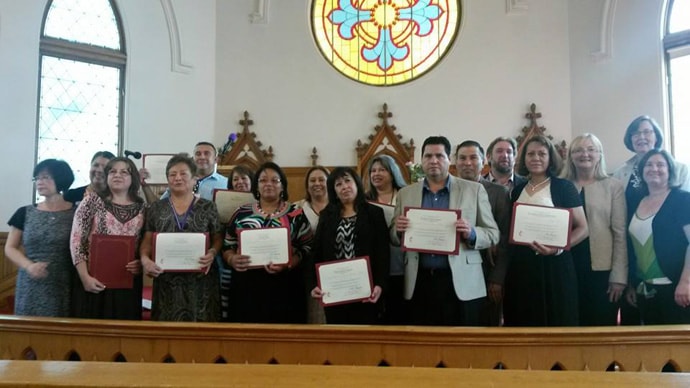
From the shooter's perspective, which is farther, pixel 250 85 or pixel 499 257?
pixel 250 85

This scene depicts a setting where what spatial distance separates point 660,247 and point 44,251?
10.4ft

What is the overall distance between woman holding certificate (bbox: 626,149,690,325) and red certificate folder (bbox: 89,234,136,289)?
261 centimetres

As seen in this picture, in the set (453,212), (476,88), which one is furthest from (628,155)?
(453,212)

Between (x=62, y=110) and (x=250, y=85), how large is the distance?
7.57ft

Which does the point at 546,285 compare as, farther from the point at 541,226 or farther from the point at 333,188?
the point at 333,188

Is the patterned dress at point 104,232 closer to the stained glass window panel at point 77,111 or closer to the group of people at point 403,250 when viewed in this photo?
the group of people at point 403,250

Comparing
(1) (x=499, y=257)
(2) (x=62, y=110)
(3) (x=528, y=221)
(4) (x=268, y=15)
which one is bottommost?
(1) (x=499, y=257)

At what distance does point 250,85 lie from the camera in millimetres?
6922

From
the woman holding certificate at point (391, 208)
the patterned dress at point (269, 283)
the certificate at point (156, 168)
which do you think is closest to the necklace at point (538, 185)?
the woman holding certificate at point (391, 208)

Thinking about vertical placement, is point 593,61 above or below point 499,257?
above

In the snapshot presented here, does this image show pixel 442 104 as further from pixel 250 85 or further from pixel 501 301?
pixel 501 301

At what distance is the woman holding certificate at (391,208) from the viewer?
2.74m

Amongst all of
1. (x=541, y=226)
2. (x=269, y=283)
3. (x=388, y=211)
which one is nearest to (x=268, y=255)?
(x=269, y=283)

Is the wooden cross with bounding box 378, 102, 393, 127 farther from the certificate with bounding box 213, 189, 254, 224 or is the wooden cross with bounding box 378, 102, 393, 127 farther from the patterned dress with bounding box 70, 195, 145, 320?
the patterned dress with bounding box 70, 195, 145, 320
